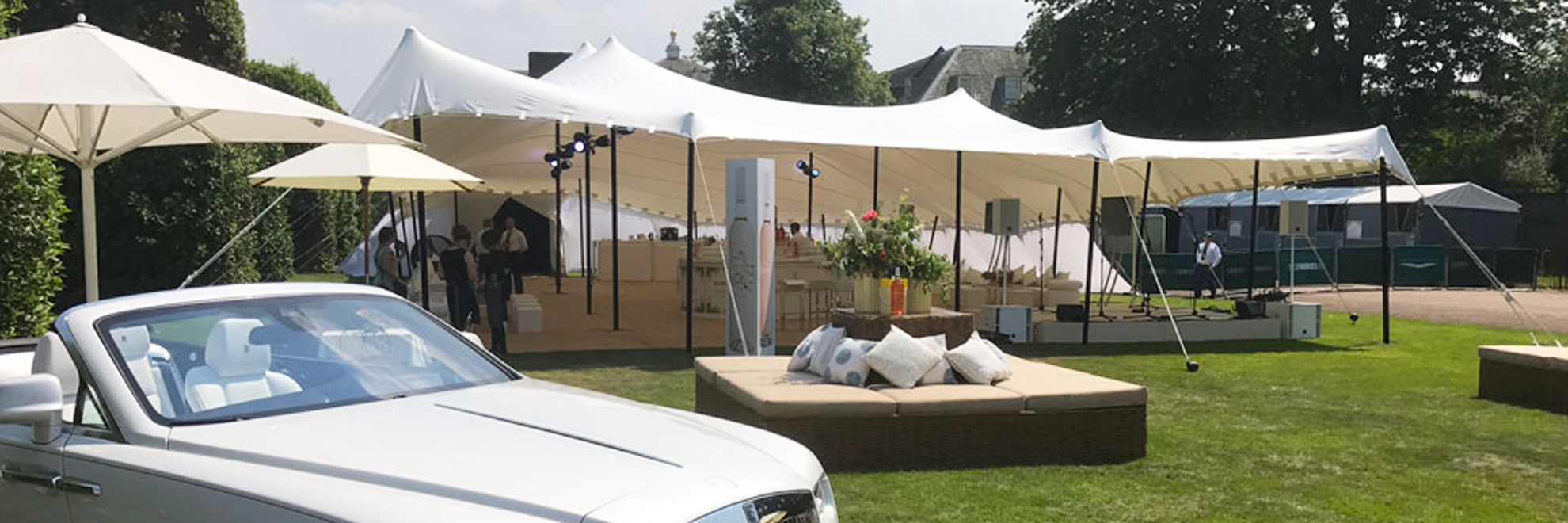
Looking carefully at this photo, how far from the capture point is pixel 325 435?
324 cm

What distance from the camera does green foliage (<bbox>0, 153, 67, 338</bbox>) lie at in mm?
9008

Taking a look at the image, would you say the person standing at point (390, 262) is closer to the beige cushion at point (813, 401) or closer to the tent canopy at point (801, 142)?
the tent canopy at point (801, 142)

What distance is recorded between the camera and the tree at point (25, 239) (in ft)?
29.6

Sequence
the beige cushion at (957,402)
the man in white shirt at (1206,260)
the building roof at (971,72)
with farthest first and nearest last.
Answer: the building roof at (971,72) < the man in white shirt at (1206,260) < the beige cushion at (957,402)

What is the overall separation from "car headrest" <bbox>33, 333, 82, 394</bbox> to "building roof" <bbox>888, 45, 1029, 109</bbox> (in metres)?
58.1

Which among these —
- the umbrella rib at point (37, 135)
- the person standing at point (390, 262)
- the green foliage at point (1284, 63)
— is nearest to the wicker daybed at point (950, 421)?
the umbrella rib at point (37, 135)

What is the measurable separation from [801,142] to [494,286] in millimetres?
3860

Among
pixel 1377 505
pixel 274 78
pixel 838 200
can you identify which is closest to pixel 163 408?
pixel 1377 505

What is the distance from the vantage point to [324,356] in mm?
3883

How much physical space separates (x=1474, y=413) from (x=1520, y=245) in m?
28.6

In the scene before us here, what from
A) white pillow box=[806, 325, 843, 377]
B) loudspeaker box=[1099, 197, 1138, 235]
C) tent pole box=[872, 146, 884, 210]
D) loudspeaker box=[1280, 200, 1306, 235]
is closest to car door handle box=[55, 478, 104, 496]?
white pillow box=[806, 325, 843, 377]

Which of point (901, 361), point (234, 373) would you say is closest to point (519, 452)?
point (234, 373)

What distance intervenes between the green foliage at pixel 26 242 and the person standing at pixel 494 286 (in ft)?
14.5

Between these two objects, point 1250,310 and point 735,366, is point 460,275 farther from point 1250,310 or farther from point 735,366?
point 1250,310
